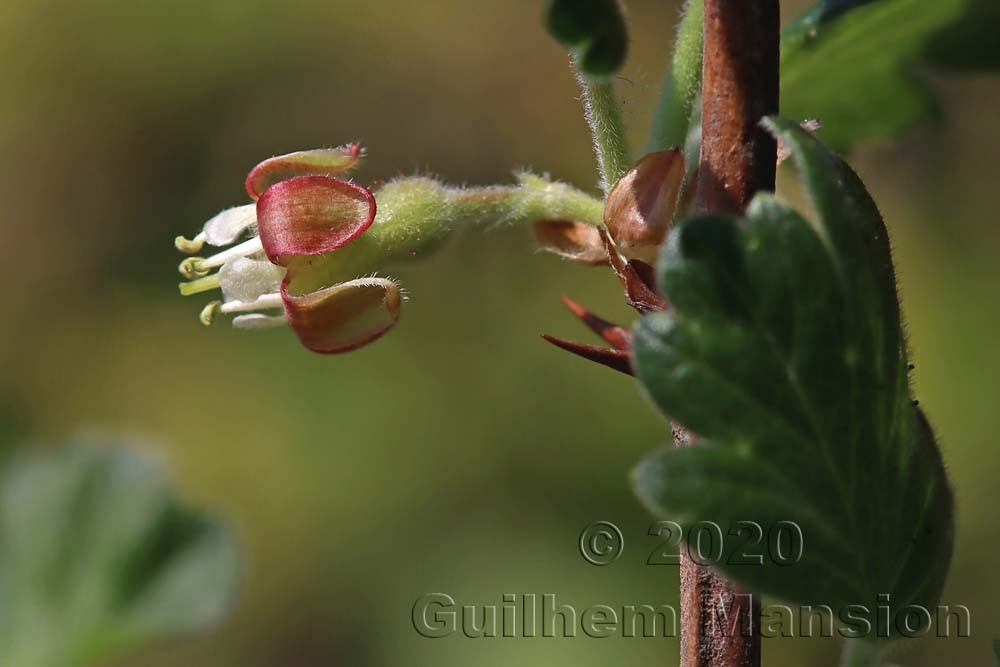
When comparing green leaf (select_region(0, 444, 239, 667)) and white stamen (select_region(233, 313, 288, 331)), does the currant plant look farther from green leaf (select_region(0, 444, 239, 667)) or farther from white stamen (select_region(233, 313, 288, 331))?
green leaf (select_region(0, 444, 239, 667))

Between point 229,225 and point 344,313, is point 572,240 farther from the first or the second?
point 229,225

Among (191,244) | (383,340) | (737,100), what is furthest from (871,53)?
(383,340)

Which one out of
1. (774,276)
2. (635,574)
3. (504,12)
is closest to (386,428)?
(635,574)

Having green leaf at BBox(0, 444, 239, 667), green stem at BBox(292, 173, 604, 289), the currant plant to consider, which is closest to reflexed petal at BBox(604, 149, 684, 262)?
the currant plant

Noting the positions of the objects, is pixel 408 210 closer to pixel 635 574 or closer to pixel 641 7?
pixel 635 574

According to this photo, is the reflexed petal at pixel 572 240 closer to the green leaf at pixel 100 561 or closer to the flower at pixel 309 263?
the flower at pixel 309 263
